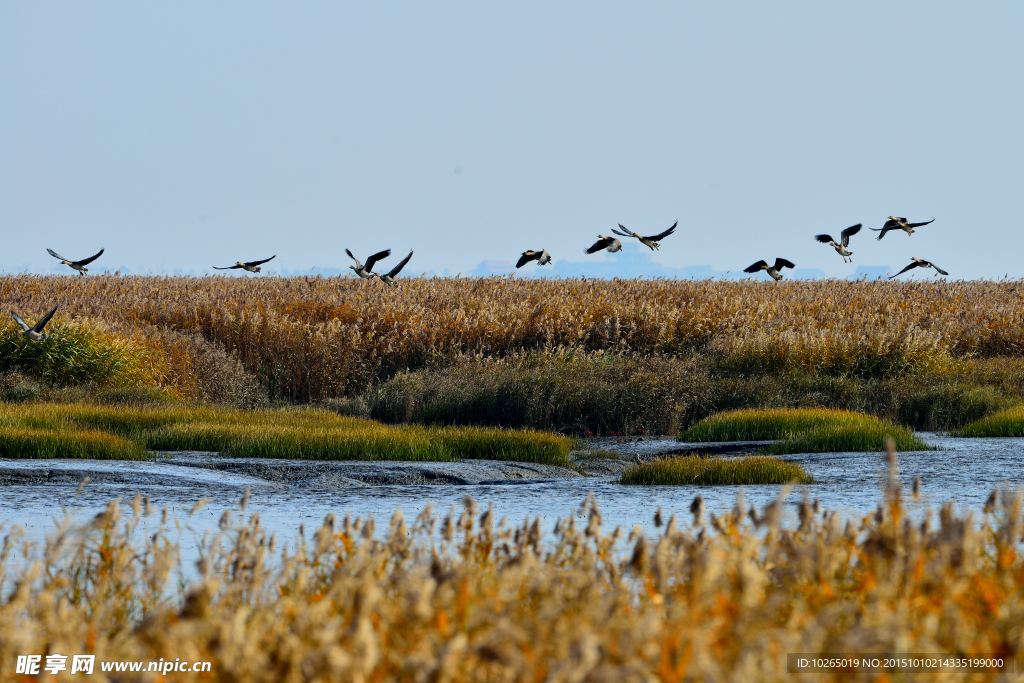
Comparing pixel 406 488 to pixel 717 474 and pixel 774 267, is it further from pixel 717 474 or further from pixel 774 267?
pixel 774 267

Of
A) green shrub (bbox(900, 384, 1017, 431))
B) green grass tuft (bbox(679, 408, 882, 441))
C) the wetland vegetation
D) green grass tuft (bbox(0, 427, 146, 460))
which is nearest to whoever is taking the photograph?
green grass tuft (bbox(0, 427, 146, 460))

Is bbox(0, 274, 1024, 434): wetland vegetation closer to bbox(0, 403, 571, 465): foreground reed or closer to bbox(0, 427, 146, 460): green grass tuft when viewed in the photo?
bbox(0, 403, 571, 465): foreground reed

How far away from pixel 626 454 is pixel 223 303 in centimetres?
1223

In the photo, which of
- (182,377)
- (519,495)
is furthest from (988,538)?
(182,377)

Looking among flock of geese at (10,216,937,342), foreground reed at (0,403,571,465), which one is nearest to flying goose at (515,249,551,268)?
flock of geese at (10,216,937,342)

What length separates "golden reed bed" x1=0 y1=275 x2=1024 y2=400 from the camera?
19094 mm

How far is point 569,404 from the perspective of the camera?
52.2ft

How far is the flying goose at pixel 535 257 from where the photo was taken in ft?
63.7

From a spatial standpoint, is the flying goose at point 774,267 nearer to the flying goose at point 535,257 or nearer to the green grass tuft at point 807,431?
the flying goose at point 535,257

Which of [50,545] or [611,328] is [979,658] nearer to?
[50,545]

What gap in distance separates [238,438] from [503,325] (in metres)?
10.2

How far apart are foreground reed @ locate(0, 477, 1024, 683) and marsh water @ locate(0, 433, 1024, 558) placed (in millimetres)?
2113

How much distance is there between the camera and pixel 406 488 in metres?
8.77

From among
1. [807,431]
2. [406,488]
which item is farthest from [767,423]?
[406,488]
